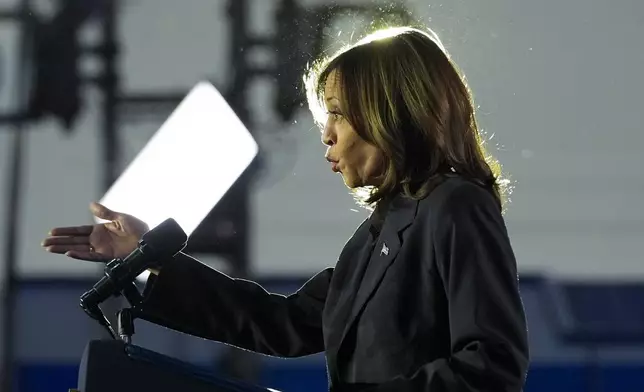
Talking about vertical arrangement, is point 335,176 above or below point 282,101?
below

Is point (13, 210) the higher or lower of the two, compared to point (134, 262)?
lower

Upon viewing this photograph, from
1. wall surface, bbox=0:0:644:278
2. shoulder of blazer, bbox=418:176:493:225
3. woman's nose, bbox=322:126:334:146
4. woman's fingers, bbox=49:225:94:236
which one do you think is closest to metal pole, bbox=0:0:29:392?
wall surface, bbox=0:0:644:278

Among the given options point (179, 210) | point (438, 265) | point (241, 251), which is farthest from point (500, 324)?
point (241, 251)

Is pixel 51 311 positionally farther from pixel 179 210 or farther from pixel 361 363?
pixel 361 363

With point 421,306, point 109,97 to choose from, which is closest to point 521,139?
point 109,97

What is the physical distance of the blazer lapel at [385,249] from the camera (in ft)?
3.22

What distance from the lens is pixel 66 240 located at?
1.11 metres

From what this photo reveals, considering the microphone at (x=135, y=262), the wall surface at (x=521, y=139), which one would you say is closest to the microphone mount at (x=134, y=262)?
the microphone at (x=135, y=262)

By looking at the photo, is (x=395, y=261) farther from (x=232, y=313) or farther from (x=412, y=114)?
(x=232, y=313)

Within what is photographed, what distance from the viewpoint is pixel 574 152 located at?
2367 millimetres

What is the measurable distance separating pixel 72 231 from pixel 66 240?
0.01 meters

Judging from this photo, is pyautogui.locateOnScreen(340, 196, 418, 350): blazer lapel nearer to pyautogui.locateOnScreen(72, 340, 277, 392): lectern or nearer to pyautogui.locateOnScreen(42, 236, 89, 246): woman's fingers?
pyautogui.locateOnScreen(72, 340, 277, 392): lectern

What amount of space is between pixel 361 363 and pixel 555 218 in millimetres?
1500

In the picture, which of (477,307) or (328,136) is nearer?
(477,307)
